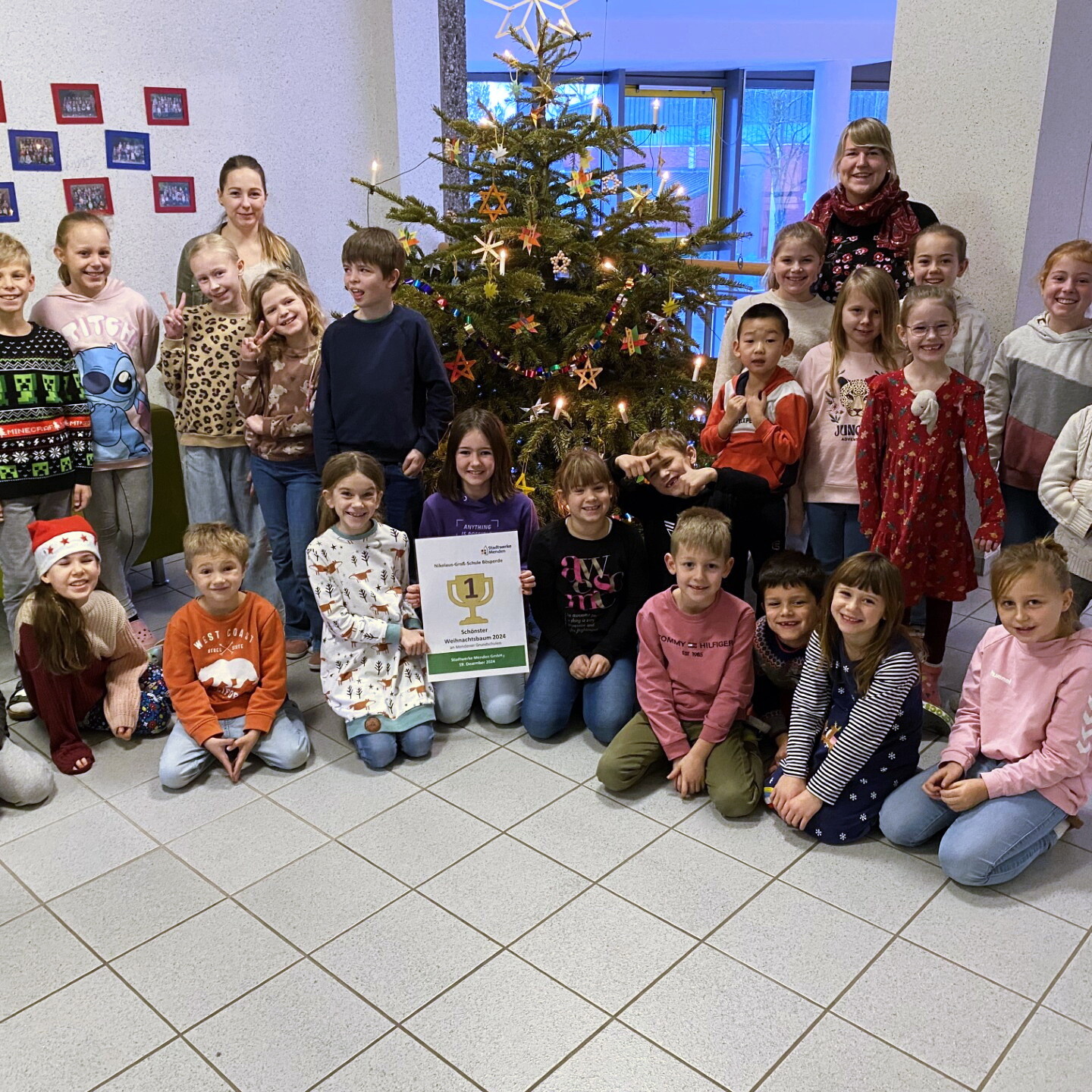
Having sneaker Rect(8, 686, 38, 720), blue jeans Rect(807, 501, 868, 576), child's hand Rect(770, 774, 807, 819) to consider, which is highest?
blue jeans Rect(807, 501, 868, 576)

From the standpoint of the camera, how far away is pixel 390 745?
3.07m

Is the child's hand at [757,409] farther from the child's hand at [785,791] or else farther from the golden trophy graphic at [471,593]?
the child's hand at [785,791]

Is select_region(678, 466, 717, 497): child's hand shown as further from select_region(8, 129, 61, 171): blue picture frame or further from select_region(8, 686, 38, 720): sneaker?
select_region(8, 129, 61, 171): blue picture frame

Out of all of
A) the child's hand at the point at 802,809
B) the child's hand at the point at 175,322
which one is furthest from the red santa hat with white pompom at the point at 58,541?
the child's hand at the point at 802,809

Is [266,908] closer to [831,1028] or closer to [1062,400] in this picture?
[831,1028]

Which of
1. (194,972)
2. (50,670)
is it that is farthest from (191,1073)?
(50,670)

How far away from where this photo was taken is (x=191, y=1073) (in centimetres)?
197

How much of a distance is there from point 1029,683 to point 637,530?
121 centimetres

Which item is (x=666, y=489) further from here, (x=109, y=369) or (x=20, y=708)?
(x=20, y=708)

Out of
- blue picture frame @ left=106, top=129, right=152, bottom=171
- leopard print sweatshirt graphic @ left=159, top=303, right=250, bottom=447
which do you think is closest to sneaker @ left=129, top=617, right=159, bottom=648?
leopard print sweatshirt graphic @ left=159, top=303, right=250, bottom=447

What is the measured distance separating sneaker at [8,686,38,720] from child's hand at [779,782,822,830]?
Answer: 96.9 inches

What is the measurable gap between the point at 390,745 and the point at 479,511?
809 mm

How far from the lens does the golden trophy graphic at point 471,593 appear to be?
3.24 meters

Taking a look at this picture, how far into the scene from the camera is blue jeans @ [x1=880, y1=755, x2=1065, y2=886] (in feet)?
8.03
